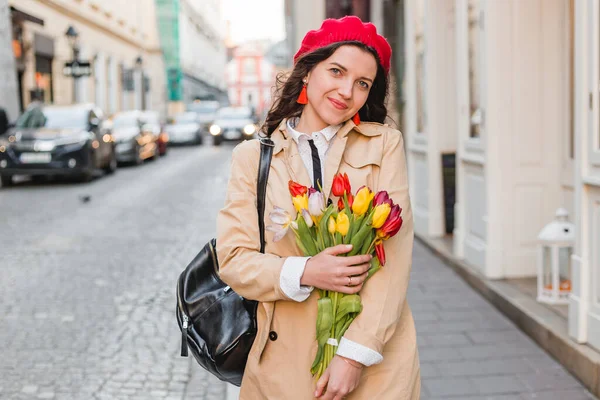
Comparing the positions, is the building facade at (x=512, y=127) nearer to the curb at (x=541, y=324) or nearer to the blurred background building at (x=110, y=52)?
the curb at (x=541, y=324)

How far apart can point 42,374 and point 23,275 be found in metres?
2.86

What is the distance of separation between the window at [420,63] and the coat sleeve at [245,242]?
23.0 feet

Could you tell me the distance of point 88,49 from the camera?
32.1m

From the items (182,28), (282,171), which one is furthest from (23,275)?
(182,28)

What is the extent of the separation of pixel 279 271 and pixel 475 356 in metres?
3.08

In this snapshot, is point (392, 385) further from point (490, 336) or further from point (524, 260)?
point (524, 260)

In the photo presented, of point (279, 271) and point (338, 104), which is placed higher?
point (338, 104)

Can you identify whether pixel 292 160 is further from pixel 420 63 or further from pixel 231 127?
pixel 231 127

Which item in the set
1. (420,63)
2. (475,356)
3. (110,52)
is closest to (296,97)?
(475,356)

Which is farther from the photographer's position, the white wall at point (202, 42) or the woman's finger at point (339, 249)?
the white wall at point (202, 42)

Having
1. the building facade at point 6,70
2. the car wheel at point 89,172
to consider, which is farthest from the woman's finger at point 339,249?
the building facade at point 6,70

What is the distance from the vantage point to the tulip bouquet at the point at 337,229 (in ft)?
6.15

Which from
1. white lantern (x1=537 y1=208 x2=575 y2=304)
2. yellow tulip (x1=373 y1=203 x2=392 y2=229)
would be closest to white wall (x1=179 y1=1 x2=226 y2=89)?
white lantern (x1=537 y1=208 x2=575 y2=304)

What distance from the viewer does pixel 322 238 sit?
1.93 m
